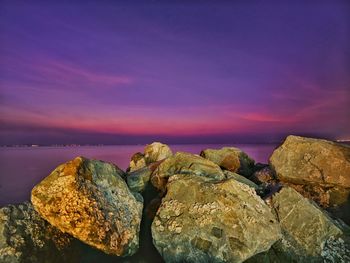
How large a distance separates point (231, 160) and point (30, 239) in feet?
35.3

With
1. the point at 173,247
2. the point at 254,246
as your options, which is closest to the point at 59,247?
the point at 173,247

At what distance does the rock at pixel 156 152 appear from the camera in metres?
19.0

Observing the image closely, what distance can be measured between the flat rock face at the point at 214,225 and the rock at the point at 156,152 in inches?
400

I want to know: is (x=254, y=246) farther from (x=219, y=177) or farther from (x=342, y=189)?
(x=342, y=189)

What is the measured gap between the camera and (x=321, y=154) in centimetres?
→ 1205

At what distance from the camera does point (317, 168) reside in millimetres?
11867

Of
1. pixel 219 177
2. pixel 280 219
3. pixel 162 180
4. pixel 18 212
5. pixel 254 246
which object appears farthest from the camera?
pixel 162 180

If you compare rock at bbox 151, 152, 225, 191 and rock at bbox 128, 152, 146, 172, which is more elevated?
rock at bbox 151, 152, 225, 191

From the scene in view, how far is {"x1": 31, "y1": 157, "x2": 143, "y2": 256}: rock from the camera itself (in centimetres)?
787

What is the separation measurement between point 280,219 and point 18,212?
7.60 metres

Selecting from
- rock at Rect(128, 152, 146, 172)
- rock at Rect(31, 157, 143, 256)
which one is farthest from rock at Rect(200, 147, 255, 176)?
rock at Rect(31, 157, 143, 256)

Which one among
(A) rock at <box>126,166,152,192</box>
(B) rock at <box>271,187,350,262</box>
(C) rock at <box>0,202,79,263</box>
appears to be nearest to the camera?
(C) rock at <box>0,202,79,263</box>

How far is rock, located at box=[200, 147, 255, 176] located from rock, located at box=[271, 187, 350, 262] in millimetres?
6505

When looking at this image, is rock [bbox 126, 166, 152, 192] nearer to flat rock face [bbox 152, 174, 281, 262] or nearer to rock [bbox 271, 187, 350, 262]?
flat rock face [bbox 152, 174, 281, 262]
